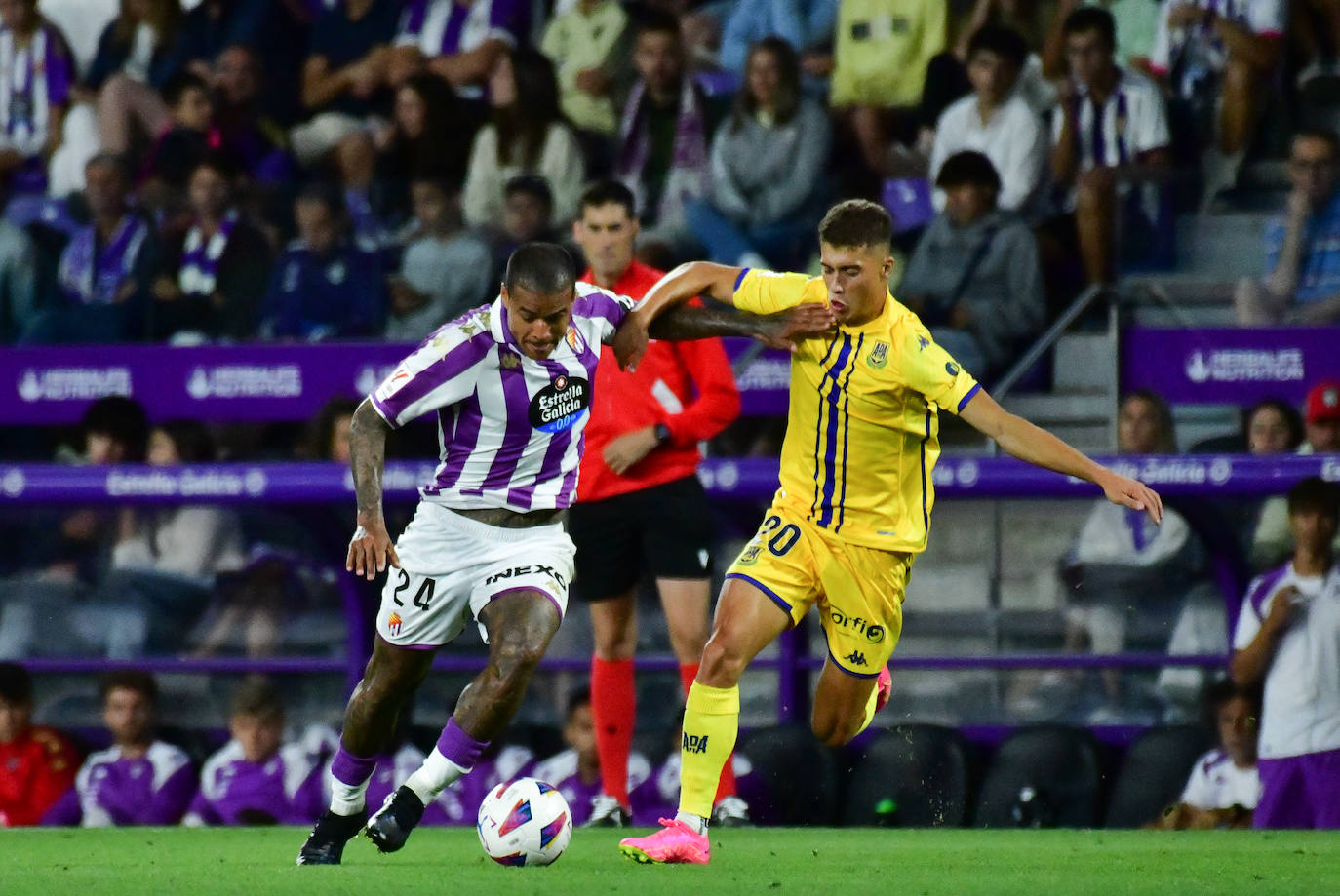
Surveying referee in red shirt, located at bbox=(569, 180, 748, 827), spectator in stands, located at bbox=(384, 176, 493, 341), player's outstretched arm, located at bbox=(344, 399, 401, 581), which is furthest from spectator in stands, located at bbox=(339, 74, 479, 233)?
player's outstretched arm, located at bbox=(344, 399, 401, 581)

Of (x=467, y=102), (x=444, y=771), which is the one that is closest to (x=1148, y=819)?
(x=444, y=771)

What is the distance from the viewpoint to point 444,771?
5.25 m

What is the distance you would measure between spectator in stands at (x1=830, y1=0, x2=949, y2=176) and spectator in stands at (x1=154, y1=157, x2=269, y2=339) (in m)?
3.01

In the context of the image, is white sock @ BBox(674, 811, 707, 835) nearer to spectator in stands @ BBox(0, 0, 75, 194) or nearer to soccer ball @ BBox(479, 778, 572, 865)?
soccer ball @ BBox(479, 778, 572, 865)

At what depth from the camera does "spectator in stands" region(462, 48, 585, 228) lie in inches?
376

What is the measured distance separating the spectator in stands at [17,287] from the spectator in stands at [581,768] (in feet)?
12.2

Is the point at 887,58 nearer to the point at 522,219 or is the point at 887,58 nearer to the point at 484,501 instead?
the point at 522,219

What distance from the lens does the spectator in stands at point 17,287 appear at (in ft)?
32.3

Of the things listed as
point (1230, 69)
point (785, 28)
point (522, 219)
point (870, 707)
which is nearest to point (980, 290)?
point (1230, 69)

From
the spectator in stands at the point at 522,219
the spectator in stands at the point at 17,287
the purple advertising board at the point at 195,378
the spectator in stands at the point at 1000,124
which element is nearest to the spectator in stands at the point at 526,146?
the spectator in stands at the point at 522,219

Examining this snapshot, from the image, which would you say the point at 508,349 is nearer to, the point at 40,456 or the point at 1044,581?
the point at 1044,581

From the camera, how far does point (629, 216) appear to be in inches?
278

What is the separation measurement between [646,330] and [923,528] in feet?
3.44

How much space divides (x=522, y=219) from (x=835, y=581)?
3.91 metres
